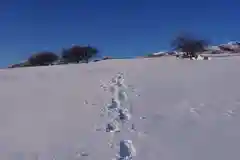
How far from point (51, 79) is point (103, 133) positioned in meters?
11.2

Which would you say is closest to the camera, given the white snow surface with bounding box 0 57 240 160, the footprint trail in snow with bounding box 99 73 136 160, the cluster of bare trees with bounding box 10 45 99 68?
the footprint trail in snow with bounding box 99 73 136 160

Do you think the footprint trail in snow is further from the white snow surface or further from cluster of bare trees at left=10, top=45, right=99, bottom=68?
cluster of bare trees at left=10, top=45, right=99, bottom=68

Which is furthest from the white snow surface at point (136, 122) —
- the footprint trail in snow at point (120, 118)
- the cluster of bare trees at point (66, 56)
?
the cluster of bare trees at point (66, 56)

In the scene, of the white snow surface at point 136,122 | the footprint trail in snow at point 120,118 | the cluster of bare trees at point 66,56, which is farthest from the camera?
the cluster of bare trees at point 66,56

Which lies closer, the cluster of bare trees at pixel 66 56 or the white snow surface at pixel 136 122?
the white snow surface at pixel 136 122

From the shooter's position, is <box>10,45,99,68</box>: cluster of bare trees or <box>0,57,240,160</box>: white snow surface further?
<box>10,45,99,68</box>: cluster of bare trees

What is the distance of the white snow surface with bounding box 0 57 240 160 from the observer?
7195mm

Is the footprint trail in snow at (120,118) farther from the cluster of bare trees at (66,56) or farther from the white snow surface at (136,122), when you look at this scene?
the cluster of bare trees at (66,56)

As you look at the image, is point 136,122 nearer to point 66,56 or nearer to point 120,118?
point 120,118

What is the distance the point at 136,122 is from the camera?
915cm

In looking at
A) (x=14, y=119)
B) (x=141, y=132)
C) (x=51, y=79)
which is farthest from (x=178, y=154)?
(x=51, y=79)

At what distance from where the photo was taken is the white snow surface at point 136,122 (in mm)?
7195

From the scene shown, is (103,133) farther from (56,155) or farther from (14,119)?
(14,119)

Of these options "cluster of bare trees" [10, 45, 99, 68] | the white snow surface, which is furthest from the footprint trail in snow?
"cluster of bare trees" [10, 45, 99, 68]
